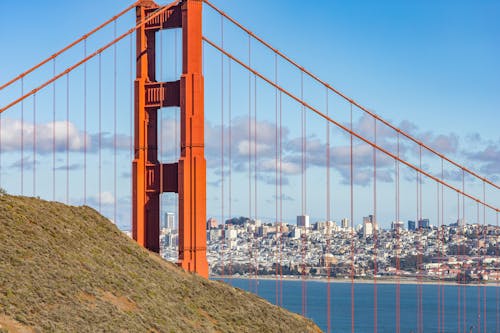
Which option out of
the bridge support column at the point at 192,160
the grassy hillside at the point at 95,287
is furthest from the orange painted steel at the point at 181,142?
the grassy hillside at the point at 95,287

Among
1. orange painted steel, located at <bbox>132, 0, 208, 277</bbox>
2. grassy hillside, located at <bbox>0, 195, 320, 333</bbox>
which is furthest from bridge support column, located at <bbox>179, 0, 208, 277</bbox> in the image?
grassy hillside, located at <bbox>0, 195, 320, 333</bbox>

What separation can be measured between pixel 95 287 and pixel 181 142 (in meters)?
12.4

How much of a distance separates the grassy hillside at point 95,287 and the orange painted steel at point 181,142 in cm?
164

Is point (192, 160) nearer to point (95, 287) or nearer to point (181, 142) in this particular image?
point (181, 142)

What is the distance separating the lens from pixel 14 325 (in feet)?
79.3

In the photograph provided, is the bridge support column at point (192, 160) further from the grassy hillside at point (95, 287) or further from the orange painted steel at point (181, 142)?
the grassy hillside at point (95, 287)

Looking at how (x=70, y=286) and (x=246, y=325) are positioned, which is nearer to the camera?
(x=70, y=286)

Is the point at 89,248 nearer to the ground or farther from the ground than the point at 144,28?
nearer to the ground

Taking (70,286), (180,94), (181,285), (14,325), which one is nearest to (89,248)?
(181,285)

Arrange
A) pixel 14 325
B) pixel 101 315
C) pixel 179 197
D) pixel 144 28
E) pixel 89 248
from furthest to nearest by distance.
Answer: pixel 144 28, pixel 179 197, pixel 89 248, pixel 101 315, pixel 14 325

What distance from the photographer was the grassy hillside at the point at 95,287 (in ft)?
87.7

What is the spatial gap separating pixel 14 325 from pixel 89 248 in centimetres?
1276

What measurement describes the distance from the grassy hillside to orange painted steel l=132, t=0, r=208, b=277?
164 cm

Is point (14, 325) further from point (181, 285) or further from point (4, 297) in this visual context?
point (181, 285)
